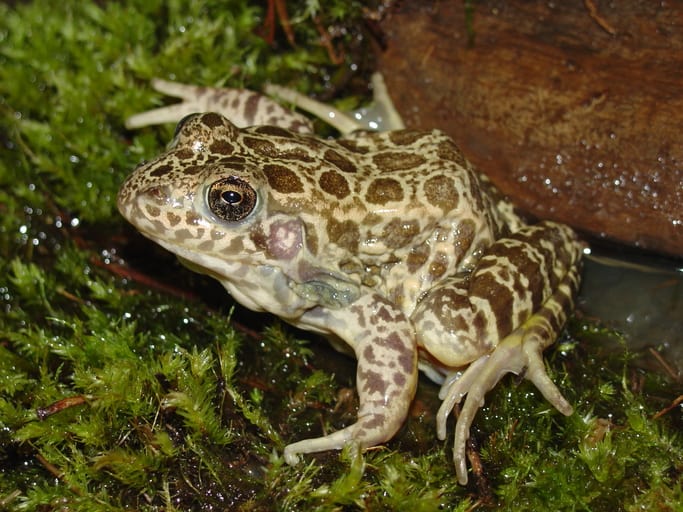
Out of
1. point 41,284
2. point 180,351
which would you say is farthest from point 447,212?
point 41,284

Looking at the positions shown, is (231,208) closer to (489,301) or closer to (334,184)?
(334,184)

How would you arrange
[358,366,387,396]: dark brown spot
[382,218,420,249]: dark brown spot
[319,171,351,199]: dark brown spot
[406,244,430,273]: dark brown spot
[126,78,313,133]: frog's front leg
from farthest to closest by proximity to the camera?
[126,78,313,133]: frog's front leg, [406,244,430,273]: dark brown spot, [382,218,420,249]: dark brown spot, [319,171,351,199]: dark brown spot, [358,366,387,396]: dark brown spot

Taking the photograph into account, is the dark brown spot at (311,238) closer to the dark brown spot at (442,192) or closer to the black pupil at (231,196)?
the black pupil at (231,196)

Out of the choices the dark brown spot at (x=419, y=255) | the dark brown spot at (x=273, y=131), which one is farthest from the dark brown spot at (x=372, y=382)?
the dark brown spot at (x=273, y=131)

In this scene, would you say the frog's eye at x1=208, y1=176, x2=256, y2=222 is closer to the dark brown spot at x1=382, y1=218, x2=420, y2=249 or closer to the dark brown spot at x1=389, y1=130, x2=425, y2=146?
the dark brown spot at x1=382, y1=218, x2=420, y2=249

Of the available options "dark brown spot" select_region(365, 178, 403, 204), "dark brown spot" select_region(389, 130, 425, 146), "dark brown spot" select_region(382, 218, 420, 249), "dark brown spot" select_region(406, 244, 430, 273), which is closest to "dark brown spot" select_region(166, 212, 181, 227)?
"dark brown spot" select_region(365, 178, 403, 204)

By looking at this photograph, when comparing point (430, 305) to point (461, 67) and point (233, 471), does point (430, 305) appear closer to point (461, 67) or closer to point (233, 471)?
point (233, 471)
